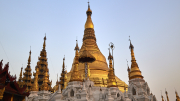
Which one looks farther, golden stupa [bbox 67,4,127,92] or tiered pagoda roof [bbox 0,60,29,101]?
golden stupa [bbox 67,4,127,92]

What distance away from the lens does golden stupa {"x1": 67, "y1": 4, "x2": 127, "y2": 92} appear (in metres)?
25.0

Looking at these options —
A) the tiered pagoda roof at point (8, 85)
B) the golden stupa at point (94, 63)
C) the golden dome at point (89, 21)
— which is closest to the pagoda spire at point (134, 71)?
the golden stupa at point (94, 63)

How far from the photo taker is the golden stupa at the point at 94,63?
25.0 meters

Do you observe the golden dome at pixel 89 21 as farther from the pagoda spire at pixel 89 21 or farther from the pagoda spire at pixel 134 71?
the pagoda spire at pixel 134 71

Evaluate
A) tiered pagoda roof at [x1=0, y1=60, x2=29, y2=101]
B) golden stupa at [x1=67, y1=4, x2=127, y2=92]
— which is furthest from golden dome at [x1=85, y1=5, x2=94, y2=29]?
tiered pagoda roof at [x1=0, y1=60, x2=29, y2=101]

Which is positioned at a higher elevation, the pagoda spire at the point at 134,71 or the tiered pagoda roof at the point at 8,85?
the pagoda spire at the point at 134,71

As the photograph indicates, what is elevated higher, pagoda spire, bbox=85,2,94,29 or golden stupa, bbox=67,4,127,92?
pagoda spire, bbox=85,2,94,29

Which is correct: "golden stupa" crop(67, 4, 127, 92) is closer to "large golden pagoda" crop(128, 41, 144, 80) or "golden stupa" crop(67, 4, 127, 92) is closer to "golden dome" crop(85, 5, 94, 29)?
"golden dome" crop(85, 5, 94, 29)

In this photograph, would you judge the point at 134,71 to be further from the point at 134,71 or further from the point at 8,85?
the point at 8,85

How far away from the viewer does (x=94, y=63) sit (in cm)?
2852

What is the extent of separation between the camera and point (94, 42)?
31797 millimetres

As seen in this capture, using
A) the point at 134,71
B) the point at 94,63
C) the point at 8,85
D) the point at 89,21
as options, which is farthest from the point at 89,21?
the point at 8,85

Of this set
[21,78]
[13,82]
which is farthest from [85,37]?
[13,82]

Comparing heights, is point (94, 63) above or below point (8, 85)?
above
